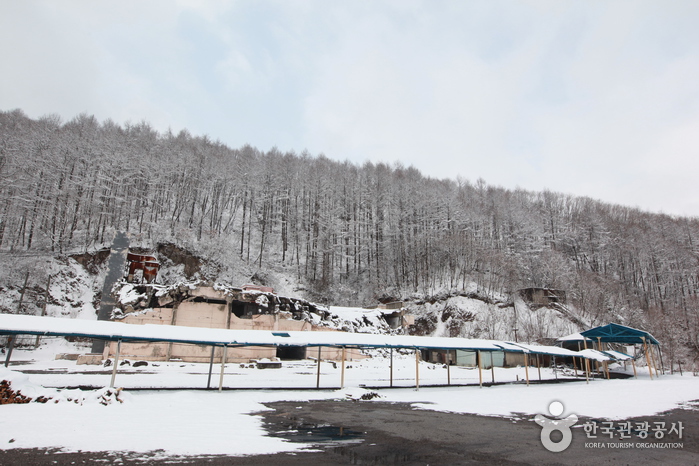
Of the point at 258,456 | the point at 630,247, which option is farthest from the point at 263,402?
the point at 630,247

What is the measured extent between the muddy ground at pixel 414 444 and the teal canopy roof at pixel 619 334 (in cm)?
2053

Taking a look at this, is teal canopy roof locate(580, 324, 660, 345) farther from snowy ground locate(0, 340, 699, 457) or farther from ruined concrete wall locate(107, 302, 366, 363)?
ruined concrete wall locate(107, 302, 366, 363)

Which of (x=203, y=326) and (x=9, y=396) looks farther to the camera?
(x=203, y=326)

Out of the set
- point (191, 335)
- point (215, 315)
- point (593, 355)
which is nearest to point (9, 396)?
point (191, 335)

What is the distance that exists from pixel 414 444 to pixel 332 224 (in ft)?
182

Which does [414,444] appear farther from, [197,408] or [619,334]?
[619,334]

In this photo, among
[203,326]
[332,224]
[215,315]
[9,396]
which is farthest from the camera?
[332,224]

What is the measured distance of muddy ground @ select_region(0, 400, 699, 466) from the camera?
704 cm

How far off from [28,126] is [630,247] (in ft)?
332

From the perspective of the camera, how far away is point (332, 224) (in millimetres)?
63625

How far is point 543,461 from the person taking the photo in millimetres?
7465

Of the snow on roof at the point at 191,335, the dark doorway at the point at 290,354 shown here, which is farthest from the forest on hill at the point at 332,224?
the snow on roof at the point at 191,335

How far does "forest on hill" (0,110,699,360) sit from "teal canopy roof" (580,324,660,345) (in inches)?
587

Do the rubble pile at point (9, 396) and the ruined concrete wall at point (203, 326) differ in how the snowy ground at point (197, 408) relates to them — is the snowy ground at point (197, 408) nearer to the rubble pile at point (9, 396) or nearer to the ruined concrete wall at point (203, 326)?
the rubble pile at point (9, 396)
